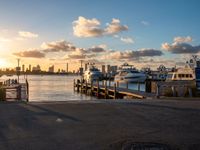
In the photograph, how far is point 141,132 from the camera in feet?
36.1

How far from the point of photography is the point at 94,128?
38.0ft

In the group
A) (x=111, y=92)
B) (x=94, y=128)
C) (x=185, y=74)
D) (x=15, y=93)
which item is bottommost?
(x=111, y=92)

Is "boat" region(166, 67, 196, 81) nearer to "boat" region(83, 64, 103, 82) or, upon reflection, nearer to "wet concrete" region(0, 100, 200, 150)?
"wet concrete" region(0, 100, 200, 150)

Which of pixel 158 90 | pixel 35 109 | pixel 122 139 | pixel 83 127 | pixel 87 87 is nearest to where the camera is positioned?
pixel 122 139

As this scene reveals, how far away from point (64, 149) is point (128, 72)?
100776 millimetres

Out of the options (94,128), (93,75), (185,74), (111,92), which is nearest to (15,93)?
(94,128)

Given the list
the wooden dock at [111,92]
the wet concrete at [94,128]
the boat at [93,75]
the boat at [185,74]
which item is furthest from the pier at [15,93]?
the boat at [93,75]

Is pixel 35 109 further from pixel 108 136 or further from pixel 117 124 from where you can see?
pixel 108 136

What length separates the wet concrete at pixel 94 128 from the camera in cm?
944

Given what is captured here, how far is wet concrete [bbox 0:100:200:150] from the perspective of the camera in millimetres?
9438

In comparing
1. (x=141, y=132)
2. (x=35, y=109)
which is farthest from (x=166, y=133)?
(x=35, y=109)

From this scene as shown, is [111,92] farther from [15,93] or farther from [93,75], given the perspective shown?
[93,75]

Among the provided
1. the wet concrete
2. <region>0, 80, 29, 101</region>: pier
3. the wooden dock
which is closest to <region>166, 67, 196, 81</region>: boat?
the wooden dock

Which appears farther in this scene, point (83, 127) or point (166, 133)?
point (83, 127)
